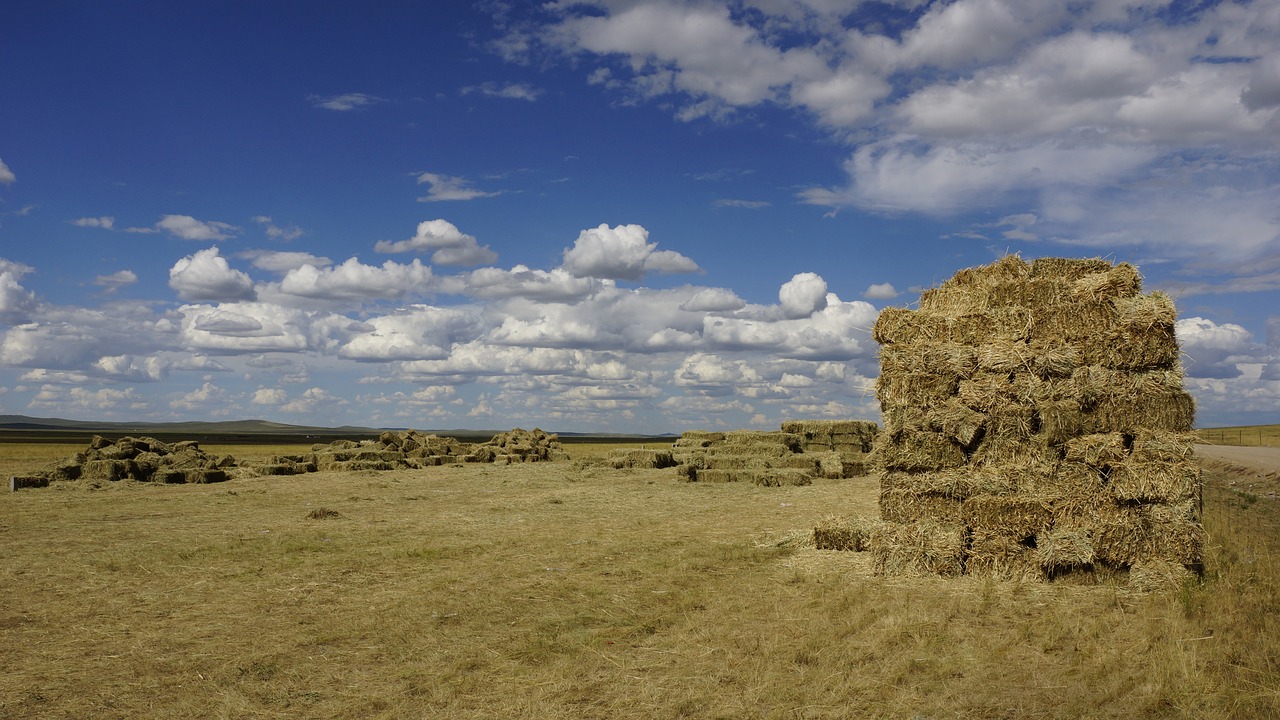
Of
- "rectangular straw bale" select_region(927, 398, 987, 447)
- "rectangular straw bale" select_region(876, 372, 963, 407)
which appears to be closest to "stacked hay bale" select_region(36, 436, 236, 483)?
"rectangular straw bale" select_region(876, 372, 963, 407)

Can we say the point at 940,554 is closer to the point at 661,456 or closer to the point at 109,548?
the point at 109,548

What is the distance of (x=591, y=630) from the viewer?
899cm

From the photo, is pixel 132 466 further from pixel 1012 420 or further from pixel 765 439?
pixel 1012 420

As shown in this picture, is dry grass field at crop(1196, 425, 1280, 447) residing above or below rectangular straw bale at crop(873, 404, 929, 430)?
below

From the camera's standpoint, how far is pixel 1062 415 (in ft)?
36.4

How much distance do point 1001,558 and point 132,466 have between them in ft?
98.2

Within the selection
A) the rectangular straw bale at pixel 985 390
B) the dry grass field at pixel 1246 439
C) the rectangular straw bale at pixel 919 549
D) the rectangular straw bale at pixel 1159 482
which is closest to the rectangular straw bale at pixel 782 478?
the rectangular straw bale at pixel 919 549

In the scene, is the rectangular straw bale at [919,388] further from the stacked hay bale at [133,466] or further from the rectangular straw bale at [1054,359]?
the stacked hay bale at [133,466]

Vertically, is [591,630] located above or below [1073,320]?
below

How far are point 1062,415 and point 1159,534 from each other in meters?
1.90

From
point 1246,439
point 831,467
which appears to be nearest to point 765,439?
point 831,467

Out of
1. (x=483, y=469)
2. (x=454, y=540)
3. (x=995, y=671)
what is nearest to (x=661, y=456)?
(x=483, y=469)

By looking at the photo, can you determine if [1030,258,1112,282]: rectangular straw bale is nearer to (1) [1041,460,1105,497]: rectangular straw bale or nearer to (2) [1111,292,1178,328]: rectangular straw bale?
(2) [1111,292,1178,328]: rectangular straw bale

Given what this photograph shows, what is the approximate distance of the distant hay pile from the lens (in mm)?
27781
